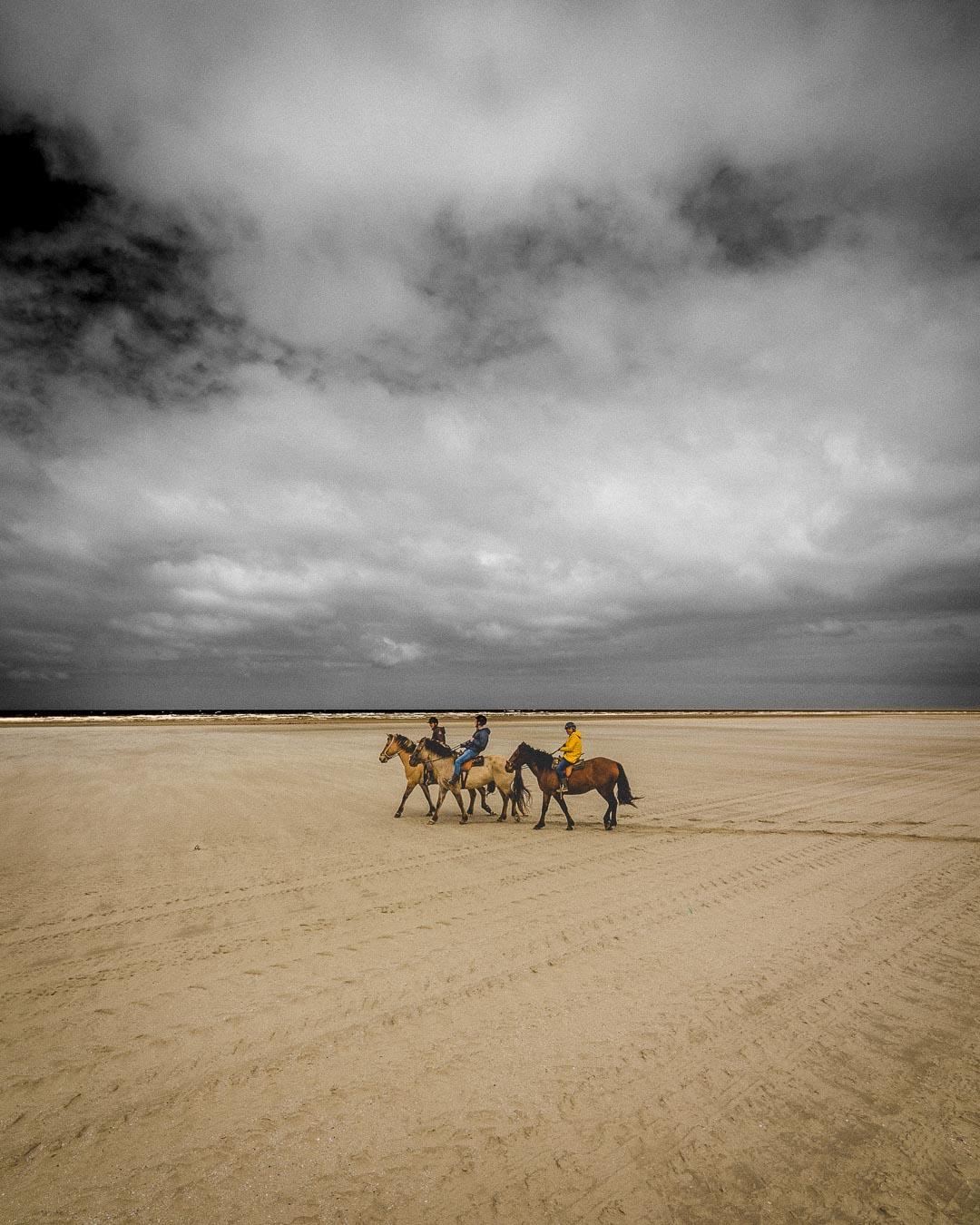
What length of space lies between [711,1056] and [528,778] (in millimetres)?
16316

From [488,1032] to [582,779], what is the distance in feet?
29.2

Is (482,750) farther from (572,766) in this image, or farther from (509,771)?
(572,766)

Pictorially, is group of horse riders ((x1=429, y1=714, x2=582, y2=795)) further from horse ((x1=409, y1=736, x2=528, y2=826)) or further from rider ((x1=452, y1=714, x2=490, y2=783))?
horse ((x1=409, y1=736, x2=528, y2=826))

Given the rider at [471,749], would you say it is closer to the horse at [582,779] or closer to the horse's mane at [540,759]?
the horse at [582,779]

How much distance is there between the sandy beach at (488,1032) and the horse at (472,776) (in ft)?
9.45

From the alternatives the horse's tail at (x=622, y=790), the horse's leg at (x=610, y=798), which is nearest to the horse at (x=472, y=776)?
the horse's leg at (x=610, y=798)

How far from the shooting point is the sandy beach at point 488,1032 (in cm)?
345

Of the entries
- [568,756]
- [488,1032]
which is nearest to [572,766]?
[568,756]

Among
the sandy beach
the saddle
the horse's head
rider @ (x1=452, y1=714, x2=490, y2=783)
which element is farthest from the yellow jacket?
the sandy beach

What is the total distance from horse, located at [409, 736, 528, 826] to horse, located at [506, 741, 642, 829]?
0.37 meters

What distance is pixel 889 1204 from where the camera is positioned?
3328mm

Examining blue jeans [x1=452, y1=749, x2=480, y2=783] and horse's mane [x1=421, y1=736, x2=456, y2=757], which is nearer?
blue jeans [x1=452, y1=749, x2=480, y2=783]

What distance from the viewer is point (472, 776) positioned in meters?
14.1

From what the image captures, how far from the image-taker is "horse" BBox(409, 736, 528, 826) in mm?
14055
